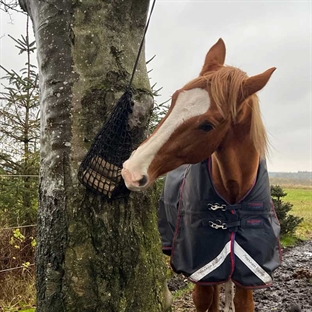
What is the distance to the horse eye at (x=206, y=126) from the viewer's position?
70.2 inches

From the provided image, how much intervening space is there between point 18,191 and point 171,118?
112 inches

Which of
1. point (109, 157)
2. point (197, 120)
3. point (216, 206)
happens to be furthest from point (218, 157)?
point (109, 157)

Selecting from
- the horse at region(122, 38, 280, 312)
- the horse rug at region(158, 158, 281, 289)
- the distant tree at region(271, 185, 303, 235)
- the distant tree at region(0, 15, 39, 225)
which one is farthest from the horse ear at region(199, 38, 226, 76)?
the distant tree at region(271, 185, 303, 235)

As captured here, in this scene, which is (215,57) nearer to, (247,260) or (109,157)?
(109,157)

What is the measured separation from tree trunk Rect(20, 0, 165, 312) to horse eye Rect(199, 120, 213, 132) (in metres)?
0.33

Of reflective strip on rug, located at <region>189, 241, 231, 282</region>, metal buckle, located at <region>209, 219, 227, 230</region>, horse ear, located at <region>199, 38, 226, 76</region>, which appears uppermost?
horse ear, located at <region>199, 38, 226, 76</region>

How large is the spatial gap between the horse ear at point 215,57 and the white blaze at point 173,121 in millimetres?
356

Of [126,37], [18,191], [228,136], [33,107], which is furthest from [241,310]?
[33,107]

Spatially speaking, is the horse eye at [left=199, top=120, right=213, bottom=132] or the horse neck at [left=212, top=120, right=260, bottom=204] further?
the horse neck at [left=212, top=120, right=260, bottom=204]

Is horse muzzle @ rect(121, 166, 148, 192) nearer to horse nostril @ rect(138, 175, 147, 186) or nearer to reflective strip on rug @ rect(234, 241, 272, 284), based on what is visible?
horse nostril @ rect(138, 175, 147, 186)

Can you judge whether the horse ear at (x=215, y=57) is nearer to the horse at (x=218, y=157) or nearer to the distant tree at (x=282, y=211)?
the horse at (x=218, y=157)

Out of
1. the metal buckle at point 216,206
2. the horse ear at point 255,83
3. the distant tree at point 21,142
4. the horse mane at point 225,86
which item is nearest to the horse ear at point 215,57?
the horse mane at point 225,86

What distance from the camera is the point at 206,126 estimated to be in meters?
1.80

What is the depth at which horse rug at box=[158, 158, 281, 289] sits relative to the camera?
2.23m
